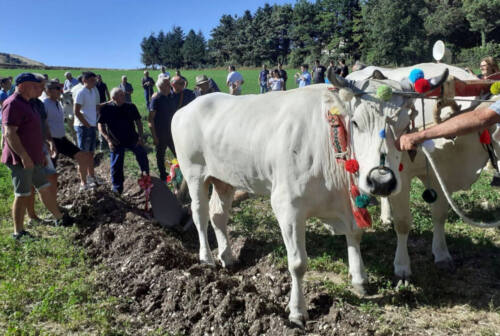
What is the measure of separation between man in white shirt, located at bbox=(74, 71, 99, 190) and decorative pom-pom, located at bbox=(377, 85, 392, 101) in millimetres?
6428

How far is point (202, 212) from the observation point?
5191mm

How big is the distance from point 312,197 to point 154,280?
1941 millimetres

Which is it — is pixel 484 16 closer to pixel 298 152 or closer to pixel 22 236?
pixel 298 152

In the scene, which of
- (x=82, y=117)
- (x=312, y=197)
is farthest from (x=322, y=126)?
(x=82, y=117)

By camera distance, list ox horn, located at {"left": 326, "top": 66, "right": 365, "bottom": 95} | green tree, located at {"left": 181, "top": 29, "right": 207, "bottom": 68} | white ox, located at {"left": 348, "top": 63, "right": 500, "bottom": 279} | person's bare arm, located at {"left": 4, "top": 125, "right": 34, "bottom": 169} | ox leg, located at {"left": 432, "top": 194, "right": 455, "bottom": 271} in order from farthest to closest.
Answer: green tree, located at {"left": 181, "top": 29, "right": 207, "bottom": 68}, person's bare arm, located at {"left": 4, "top": 125, "right": 34, "bottom": 169}, ox leg, located at {"left": 432, "top": 194, "right": 455, "bottom": 271}, white ox, located at {"left": 348, "top": 63, "right": 500, "bottom": 279}, ox horn, located at {"left": 326, "top": 66, "right": 365, "bottom": 95}

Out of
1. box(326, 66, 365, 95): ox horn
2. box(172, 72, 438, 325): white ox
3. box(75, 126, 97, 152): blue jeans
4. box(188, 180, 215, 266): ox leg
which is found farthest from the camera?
box(75, 126, 97, 152): blue jeans

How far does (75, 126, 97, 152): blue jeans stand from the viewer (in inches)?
332

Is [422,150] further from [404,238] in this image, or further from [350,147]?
[350,147]

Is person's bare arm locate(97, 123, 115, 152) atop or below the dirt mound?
atop

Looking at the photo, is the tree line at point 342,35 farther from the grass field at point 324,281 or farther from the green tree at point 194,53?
the grass field at point 324,281

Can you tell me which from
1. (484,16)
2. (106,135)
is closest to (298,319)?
(106,135)

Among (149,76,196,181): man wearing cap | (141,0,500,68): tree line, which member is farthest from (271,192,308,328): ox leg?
(141,0,500,68): tree line

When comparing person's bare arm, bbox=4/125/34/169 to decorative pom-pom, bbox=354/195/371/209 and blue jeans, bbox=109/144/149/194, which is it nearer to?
blue jeans, bbox=109/144/149/194

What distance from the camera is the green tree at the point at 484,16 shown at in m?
49.8
